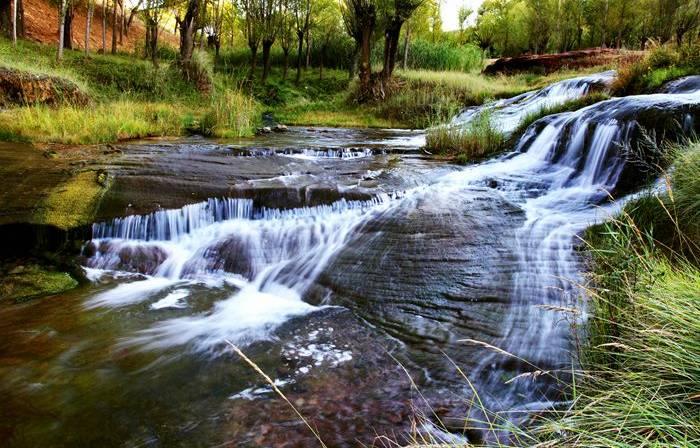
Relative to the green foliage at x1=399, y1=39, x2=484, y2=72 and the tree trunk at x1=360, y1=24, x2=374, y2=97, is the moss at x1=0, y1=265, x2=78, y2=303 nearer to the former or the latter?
the tree trunk at x1=360, y1=24, x2=374, y2=97

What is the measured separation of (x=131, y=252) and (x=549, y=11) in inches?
1406

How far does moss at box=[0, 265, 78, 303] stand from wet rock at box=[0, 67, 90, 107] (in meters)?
6.87

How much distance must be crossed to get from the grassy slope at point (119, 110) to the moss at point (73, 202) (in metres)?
3.16

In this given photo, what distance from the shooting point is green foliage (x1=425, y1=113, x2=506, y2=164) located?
28.4 ft

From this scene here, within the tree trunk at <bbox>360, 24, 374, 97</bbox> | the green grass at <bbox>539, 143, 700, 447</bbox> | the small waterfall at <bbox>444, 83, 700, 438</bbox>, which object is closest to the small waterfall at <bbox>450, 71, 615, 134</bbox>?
the small waterfall at <bbox>444, 83, 700, 438</bbox>

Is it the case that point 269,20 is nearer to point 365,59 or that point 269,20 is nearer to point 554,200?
point 365,59

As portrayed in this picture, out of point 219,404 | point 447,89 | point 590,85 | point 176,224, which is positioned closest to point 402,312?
point 219,404

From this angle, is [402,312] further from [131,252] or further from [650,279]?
[131,252]

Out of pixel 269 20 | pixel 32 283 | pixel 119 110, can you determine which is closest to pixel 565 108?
pixel 32 283

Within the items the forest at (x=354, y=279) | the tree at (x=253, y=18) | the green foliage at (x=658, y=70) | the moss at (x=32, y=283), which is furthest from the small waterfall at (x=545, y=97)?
the tree at (x=253, y=18)

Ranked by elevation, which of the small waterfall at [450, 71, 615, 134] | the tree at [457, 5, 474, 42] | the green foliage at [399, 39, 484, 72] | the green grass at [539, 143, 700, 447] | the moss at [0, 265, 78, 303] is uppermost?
the tree at [457, 5, 474, 42]

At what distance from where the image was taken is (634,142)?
5.80m

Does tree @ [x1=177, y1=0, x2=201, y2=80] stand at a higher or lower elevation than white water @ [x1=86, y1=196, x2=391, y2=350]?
higher

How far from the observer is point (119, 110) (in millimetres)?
10602
